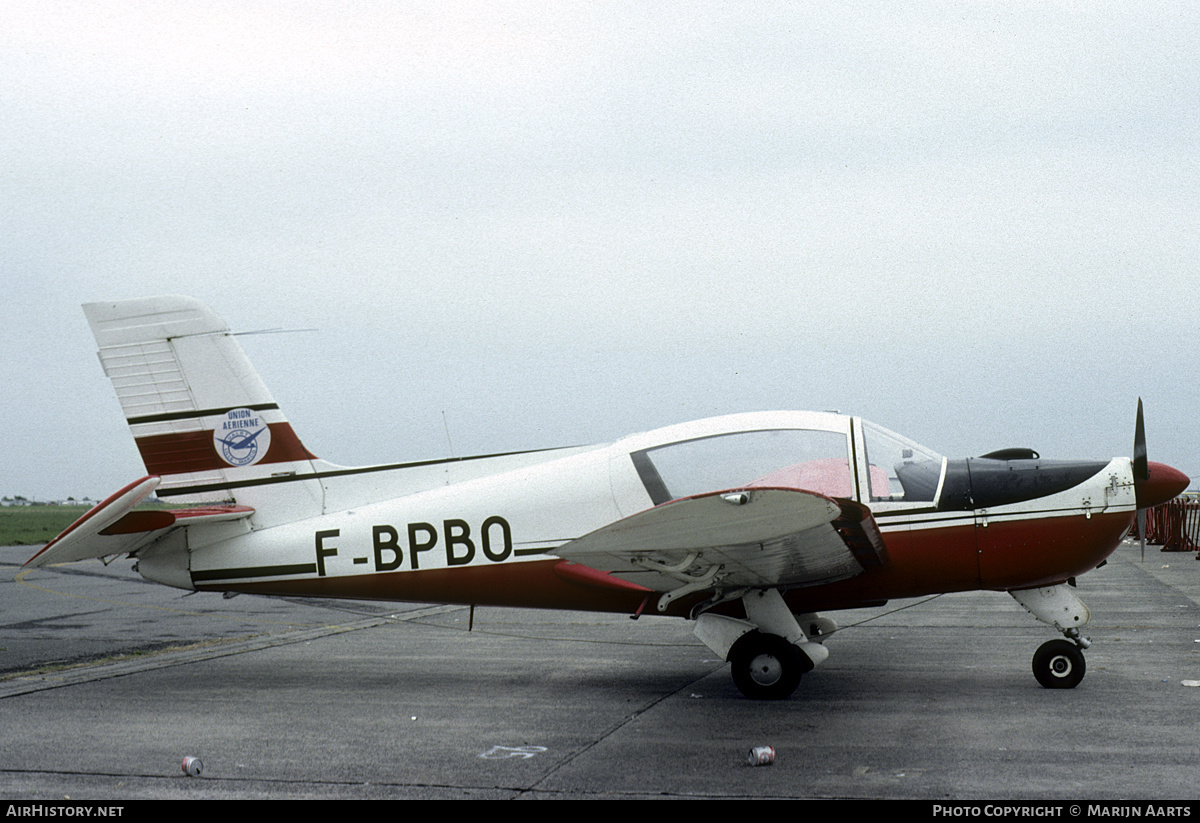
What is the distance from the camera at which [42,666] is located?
30.5 ft

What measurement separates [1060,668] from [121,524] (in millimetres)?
7306

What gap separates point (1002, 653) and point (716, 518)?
4.64 m

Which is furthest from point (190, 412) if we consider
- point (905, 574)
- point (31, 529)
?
point (31, 529)

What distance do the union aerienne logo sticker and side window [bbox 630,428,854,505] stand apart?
331 centimetres

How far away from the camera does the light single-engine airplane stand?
7656 millimetres

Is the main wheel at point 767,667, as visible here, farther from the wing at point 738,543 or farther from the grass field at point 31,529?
the grass field at point 31,529

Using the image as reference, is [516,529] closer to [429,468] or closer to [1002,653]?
[429,468]

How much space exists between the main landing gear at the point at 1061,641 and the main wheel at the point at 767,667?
1.85 metres

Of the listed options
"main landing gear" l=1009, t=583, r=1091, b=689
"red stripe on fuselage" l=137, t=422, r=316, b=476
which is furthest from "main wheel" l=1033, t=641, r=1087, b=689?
"red stripe on fuselage" l=137, t=422, r=316, b=476

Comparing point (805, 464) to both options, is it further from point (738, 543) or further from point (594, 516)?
point (594, 516)

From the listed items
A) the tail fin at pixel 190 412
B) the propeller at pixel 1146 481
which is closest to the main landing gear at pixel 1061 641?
the propeller at pixel 1146 481

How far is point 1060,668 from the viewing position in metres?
7.69

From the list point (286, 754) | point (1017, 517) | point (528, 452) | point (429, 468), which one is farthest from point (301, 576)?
point (1017, 517)

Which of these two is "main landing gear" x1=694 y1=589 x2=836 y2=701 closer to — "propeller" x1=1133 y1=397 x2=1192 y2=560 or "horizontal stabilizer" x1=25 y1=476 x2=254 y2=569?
"propeller" x1=1133 y1=397 x2=1192 y2=560
